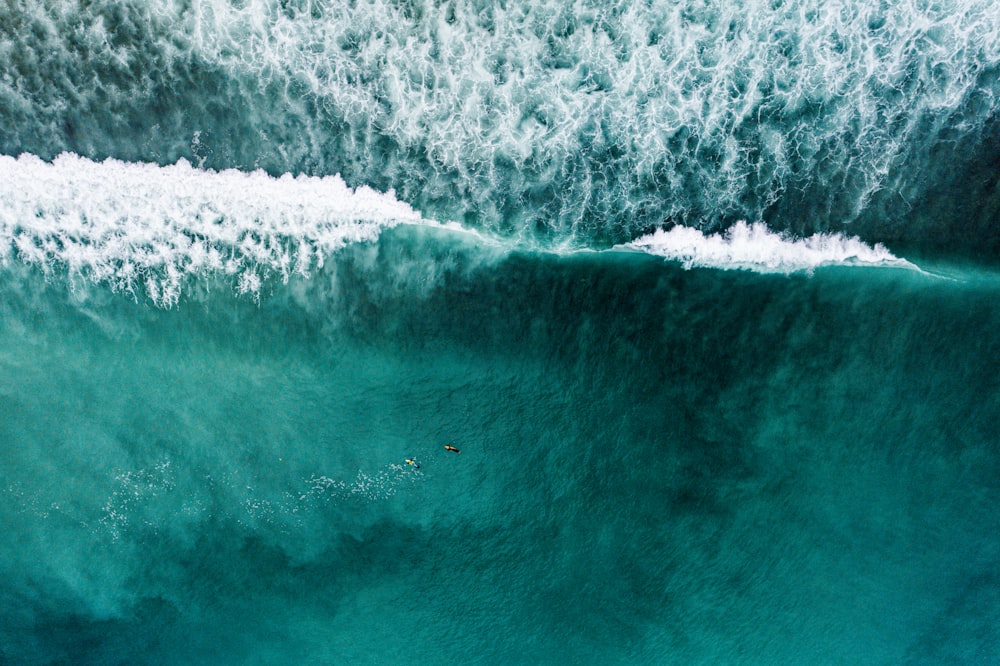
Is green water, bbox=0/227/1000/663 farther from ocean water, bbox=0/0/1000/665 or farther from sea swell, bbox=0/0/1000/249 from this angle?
sea swell, bbox=0/0/1000/249

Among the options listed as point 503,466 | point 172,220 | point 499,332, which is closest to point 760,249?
point 499,332

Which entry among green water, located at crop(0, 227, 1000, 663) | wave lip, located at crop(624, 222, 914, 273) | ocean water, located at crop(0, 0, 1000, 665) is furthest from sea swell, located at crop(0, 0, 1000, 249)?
green water, located at crop(0, 227, 1000, 663)

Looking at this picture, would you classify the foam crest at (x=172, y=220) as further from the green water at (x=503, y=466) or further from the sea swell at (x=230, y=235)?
the green water at (x=503, y=466)

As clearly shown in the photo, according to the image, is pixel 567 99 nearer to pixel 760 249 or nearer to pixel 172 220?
pixel 760 249

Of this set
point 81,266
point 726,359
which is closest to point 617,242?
point 726,359

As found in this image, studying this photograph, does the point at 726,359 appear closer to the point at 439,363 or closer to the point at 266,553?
the point at 439,363

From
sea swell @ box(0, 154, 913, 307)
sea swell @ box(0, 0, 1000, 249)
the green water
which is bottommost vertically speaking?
the green water
